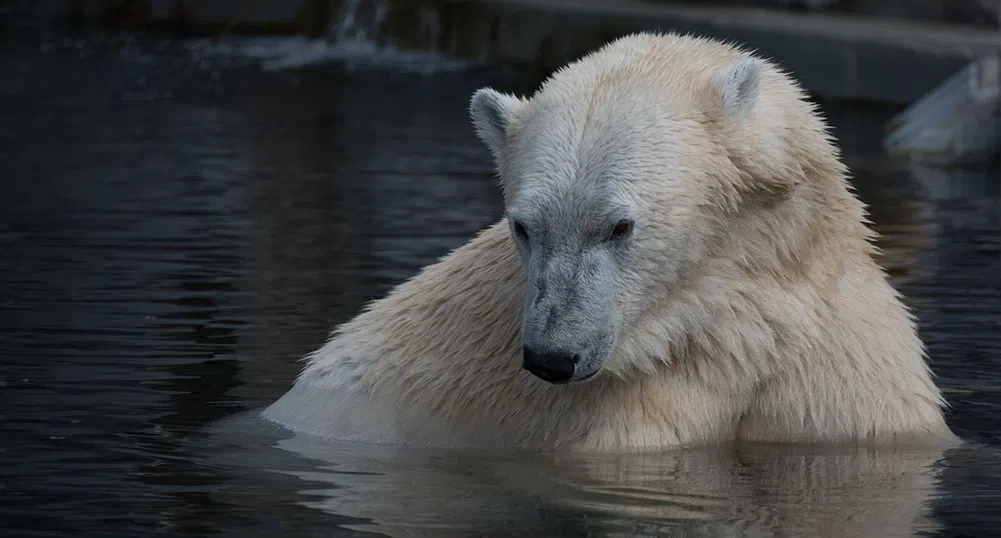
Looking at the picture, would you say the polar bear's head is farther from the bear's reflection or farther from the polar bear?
the bear's reflection

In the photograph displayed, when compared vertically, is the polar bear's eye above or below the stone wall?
below

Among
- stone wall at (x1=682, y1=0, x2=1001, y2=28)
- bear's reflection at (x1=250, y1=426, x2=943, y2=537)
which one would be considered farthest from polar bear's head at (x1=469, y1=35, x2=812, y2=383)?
stone wall at (x1=682, y1=0, x2=1001, y2=28)

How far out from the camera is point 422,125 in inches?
531

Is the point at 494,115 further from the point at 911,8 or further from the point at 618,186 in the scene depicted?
the point at 911,8

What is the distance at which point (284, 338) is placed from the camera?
6141 mm

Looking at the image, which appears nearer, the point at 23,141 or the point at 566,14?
the point at 23,141

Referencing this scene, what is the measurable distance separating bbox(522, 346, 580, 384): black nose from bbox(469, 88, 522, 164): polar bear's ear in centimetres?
59

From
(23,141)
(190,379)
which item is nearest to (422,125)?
(23,141)

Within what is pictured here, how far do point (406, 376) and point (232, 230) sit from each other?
414 cm

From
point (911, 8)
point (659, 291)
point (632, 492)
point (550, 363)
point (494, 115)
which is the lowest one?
point (632, 492)

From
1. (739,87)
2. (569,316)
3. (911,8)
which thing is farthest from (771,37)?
(569,316)

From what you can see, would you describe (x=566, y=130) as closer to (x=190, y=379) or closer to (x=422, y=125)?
(x=190, y=379)

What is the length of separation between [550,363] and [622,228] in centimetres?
34

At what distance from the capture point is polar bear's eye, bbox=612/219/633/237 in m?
4.02
